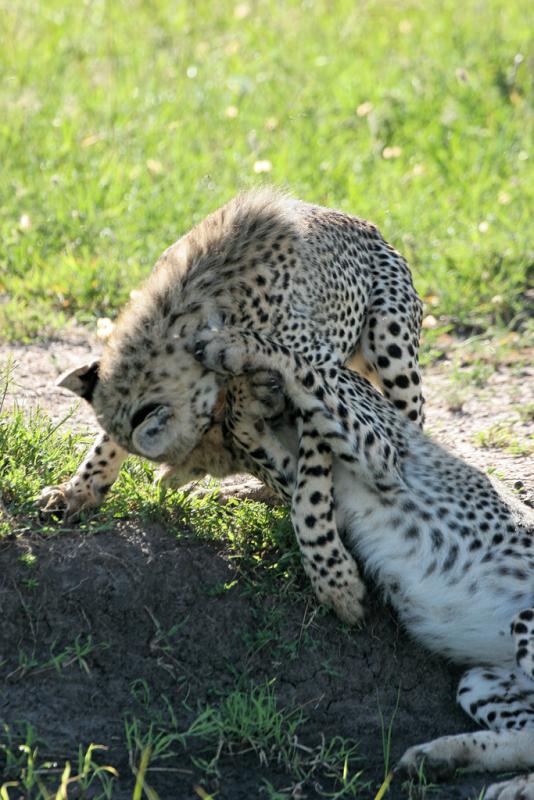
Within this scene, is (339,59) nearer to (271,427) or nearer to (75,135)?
(75,135)

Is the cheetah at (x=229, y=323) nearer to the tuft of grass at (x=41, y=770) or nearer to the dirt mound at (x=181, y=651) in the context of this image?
the dirt mound at (x=181, y=651)

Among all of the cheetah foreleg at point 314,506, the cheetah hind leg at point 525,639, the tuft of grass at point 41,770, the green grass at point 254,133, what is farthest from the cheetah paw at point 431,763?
the green grass at point 254,133

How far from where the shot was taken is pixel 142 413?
404 cm

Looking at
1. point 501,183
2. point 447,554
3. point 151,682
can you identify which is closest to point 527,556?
point 447,554

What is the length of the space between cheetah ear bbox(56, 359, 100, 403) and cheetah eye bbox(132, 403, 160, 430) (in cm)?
22

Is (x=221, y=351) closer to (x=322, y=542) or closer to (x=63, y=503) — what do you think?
(x=322, y=542)

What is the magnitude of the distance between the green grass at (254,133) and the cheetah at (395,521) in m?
2.17

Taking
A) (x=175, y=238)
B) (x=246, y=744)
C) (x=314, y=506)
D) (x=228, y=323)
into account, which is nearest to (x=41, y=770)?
(x=246, y=744)

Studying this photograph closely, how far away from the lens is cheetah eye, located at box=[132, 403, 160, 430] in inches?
159

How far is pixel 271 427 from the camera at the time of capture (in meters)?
4.40

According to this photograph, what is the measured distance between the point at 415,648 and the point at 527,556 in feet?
1.60

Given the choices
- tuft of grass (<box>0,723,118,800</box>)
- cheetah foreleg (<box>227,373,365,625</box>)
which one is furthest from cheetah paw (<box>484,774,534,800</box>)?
tuft of grass (<box>0,723,118,800</box>)

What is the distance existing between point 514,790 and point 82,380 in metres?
1.85

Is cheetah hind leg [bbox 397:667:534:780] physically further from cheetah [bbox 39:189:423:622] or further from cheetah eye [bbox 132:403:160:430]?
cheetah eye [bbox 132:403:160:430]
